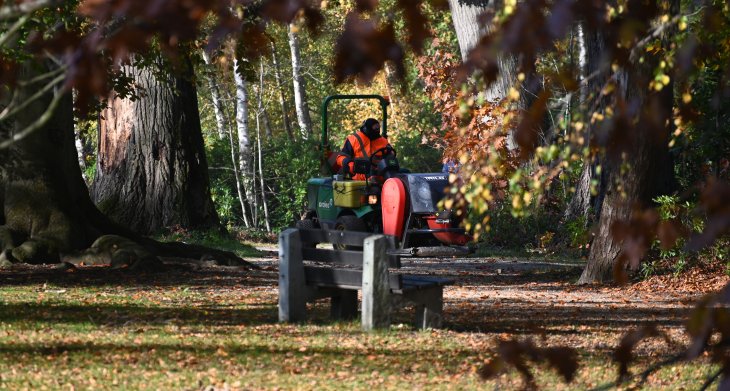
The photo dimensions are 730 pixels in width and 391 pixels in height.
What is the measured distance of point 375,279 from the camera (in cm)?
898

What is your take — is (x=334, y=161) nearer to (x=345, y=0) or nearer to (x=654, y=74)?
(x=654, y=74)

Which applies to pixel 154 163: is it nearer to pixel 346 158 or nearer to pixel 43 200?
pixel 346 158

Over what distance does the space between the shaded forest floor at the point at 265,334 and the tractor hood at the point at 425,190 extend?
149 cm

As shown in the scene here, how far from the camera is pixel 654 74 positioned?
491cm

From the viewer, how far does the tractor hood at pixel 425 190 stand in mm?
15375

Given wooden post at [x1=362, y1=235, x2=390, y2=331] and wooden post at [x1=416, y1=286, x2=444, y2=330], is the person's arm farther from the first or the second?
wooden post at [x1=362, y1=235, x2=390, y2=331]

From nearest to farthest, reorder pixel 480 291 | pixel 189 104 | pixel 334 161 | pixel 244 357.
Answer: pixel 244 357 → pixel 480 291 → pixel 334 161 → pixel 189 104

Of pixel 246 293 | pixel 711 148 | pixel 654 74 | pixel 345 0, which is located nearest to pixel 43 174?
pixel 246 293

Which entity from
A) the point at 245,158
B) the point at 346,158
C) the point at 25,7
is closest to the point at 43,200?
the point at 346,158

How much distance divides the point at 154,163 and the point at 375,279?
37.4 feet

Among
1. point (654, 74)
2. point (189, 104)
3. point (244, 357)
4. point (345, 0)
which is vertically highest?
point (345, 0)

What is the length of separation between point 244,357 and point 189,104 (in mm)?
12252

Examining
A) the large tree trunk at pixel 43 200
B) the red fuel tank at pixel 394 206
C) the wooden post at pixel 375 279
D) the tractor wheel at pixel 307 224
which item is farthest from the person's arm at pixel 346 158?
the wooden post at pixel 375 279

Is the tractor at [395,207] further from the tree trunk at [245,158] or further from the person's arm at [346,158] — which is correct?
the tree trunk at [245,158]
